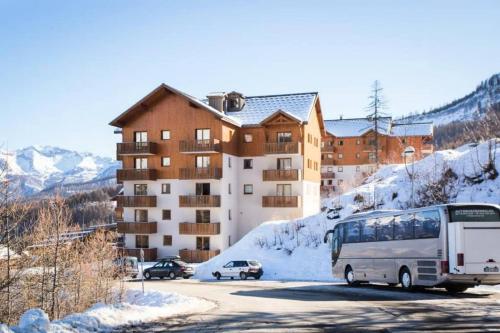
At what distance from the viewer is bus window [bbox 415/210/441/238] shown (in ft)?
68.0

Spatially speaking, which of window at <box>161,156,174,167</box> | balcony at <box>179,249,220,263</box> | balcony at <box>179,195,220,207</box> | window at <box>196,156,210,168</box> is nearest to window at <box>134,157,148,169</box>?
window at <box>161,156,174,167</box>

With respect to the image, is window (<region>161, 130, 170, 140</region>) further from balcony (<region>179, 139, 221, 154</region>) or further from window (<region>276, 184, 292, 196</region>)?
window (<region>276, 184, 292, 196</region>)

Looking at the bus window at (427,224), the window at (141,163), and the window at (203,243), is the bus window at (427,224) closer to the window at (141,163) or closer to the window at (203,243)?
the window at (203,243)

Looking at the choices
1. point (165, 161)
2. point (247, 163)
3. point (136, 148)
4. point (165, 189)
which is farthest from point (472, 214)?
point (136, 148)

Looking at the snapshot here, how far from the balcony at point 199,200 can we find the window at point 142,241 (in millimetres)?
5327

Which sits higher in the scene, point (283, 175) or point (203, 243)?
point (283, 175)

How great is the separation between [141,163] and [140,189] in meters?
2.68

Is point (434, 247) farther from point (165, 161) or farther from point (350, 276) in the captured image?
point (165, 161)

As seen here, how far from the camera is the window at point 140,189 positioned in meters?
53.8

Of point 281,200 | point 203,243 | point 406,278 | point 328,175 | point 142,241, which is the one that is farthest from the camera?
point 328,175

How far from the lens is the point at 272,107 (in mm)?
56469

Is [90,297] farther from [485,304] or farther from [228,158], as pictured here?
[228,158]

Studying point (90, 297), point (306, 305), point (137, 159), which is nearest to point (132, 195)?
point (137, 159)

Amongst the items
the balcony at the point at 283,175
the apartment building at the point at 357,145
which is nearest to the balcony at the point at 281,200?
the balcony at the point at 283,175
